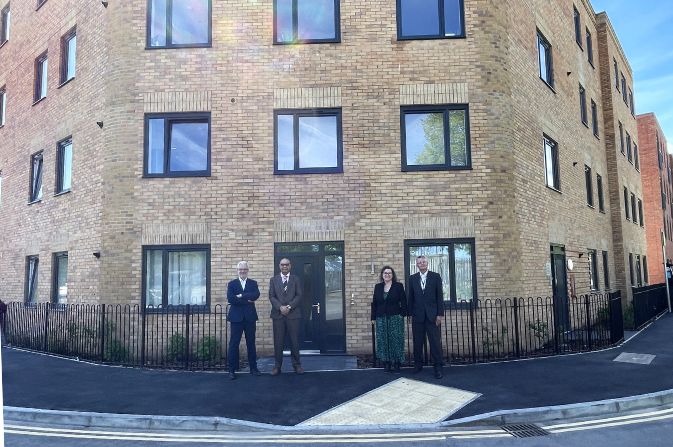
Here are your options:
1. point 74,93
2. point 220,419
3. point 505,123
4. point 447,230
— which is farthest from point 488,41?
point 74,93

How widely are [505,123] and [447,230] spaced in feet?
9.12

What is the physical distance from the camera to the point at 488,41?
10664 mm

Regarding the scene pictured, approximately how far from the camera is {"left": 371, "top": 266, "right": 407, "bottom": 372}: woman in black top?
27.6 feet

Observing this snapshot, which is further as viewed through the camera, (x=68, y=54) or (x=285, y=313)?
(x=68, y=54)

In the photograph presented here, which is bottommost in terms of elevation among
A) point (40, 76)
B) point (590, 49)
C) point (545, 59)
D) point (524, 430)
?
point (524, 430)

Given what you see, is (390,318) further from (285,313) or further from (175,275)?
(175,275)

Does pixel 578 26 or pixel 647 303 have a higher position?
pixel 578 26

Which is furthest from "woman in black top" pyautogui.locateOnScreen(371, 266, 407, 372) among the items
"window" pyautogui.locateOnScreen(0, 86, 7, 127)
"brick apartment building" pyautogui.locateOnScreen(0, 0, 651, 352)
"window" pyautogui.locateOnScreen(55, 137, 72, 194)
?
"window" pyautogui.locateOnScreen(0, 86, 7, 127)

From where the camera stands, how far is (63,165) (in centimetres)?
1275

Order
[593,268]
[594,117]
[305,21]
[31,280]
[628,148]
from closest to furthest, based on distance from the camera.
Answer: [305,21], [31,280], [593,268], [594,117], [628,148]

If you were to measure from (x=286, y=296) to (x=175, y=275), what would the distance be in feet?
11.1

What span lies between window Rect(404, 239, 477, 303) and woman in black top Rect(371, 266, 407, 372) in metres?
1.78

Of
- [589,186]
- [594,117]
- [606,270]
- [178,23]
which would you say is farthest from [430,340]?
[594,117]

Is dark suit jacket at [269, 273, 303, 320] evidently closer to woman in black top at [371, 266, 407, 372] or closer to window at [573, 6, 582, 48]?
woman in black top at [371, 266, 407, 372]
